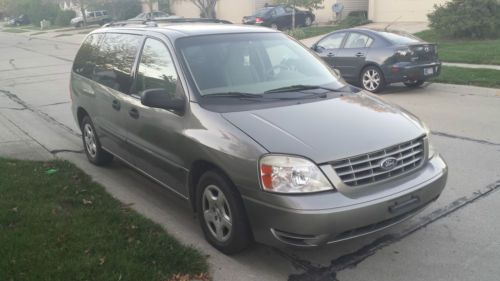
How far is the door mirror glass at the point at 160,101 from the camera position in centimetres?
407

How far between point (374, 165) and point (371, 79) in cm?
840

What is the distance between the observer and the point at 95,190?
530 cm

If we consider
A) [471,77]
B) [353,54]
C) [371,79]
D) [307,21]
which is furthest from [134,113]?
[307,21]

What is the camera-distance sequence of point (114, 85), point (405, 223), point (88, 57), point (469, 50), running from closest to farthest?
point (405, 223) < point (114, 85) < point (88, 57) < point (469, 50)

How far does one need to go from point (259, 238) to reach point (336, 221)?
1.99 ft

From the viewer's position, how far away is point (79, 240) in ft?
13.2

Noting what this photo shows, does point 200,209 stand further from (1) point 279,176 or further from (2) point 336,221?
(2) point 336,221

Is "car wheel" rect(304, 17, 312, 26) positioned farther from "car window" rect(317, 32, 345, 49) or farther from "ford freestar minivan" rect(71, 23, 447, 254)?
"ford freestar minivan" rect(71, 23, 447, 254)

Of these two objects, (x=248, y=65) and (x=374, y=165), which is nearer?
(x=374, y=165)

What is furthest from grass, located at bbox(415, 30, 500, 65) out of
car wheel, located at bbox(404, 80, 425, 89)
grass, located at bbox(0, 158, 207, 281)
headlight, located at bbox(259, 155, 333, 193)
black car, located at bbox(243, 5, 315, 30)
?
black car, located at bbox(243, 5, 315, 30)

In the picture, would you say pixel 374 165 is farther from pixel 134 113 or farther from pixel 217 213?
pixel 134 113

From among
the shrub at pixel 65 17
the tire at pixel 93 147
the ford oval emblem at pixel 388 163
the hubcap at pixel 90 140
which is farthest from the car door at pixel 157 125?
the shrub at pixel 65 17

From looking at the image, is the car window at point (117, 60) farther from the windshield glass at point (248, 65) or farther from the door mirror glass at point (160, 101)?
the door mirror glass at point (160, 101)

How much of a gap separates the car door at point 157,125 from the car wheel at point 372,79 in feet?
24.7
